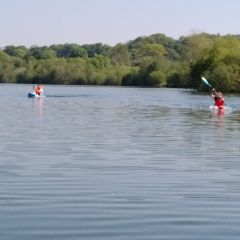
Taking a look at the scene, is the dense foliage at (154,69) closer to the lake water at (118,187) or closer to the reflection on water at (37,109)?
the reflection on water at (37,109)

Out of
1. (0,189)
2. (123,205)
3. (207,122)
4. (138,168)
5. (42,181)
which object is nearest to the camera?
(123,205)

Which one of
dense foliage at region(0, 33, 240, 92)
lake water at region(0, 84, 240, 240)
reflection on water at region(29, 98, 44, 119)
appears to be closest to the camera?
lake water at region(0, 84, 240, 240)

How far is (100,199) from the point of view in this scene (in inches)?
456

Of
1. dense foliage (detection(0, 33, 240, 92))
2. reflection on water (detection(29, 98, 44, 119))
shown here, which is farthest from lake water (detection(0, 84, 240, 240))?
dense foliage (detection(0, 33, 240, 92))

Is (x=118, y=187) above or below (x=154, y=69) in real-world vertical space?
below

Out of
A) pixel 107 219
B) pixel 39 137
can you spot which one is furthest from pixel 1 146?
pixel 107 219

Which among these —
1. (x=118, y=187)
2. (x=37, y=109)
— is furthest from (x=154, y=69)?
(x=118, y=187)

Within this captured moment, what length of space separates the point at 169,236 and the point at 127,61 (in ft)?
517

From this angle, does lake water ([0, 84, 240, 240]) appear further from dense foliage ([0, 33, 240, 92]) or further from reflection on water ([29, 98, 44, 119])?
dense foliage ([0, 33, 240, 92])

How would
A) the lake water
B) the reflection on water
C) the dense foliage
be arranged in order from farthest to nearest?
1. the dense foliage
2. the reflection on water
3. the lake water

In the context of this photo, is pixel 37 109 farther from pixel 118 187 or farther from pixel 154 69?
pixel 154 69

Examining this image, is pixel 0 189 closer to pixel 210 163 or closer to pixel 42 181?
pixel 42 181

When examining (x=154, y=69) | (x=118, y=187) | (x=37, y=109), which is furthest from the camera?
(x=154, y=69)

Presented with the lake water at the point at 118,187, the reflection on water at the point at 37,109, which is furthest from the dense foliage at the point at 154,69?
the lake water at the point at 118,187
